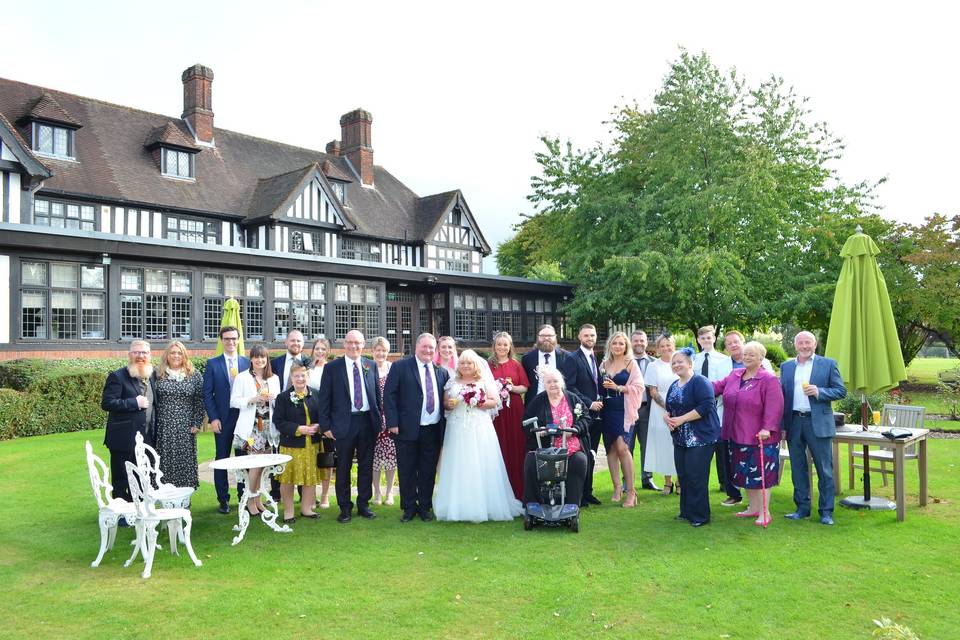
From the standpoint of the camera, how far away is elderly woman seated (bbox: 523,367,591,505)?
21.5 ft

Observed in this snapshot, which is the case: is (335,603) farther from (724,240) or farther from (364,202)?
(364,202)

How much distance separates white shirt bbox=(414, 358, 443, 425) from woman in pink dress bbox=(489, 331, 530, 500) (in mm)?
698

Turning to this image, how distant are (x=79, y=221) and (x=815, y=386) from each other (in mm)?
21929

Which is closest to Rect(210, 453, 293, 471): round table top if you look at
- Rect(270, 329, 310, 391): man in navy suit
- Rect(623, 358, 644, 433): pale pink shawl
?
Rect(270, 329, 310, 391): man in navy suit

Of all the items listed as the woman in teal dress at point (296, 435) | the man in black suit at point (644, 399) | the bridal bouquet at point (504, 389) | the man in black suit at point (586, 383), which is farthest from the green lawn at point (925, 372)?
the woman in teal dress at point (296, 435)

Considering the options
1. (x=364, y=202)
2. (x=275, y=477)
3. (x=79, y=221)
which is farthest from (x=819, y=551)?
(x=364, y=202)

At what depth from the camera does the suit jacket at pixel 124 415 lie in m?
6.39

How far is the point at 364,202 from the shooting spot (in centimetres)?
3095

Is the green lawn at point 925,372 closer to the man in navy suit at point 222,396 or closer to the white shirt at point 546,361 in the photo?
the white shirt at point 546,361

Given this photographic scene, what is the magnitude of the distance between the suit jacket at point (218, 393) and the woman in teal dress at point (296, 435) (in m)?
0.69

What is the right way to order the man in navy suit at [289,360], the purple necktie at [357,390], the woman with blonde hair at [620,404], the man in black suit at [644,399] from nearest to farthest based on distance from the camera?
the purple necktie at [357,390] < the woman with blonde hair at [620,404] < the man in navy suit at [289,360] < the man in black suit at [644,399]

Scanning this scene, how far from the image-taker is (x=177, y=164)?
24.8 metres

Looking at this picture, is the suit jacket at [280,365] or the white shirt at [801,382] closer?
the white shirt at [801,382]

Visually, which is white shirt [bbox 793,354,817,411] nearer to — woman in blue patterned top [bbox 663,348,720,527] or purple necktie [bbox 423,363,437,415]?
woman in blue patterned top [bbox 663,348,720,527]
